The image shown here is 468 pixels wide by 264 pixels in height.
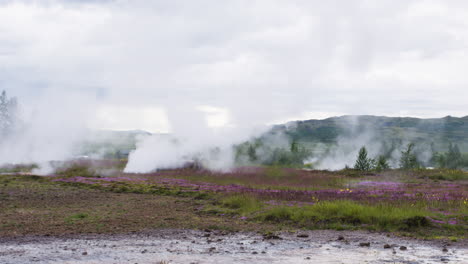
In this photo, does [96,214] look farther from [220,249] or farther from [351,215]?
[351,215]

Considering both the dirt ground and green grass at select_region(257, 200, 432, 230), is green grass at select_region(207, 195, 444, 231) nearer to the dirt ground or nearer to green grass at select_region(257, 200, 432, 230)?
green grass at select_region(257, 200, 432, 230)

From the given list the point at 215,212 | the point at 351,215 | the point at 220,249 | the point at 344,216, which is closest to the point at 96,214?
the point at 215,212

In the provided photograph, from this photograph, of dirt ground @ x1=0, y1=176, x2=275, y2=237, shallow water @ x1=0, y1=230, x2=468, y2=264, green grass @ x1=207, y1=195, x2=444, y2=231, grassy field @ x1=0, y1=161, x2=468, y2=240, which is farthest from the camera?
green grass @ x1=207, y1=195, x2=444, y2=231

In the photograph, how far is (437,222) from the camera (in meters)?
21.2

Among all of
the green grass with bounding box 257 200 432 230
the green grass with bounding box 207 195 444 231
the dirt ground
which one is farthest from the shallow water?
the green grass with bounding box 257 200 432 230

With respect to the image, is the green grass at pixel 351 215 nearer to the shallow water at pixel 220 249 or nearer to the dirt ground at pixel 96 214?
the dirt ground at pixel 96 214

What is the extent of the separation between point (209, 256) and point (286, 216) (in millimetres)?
9132

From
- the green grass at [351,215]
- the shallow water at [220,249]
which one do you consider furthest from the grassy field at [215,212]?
the shallow water at [220,249]

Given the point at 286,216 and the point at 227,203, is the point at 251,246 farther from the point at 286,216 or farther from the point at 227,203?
the point at 227,203

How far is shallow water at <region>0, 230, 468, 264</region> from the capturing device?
14.7m

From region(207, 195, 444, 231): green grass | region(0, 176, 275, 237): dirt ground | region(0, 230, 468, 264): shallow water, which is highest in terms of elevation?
region(207, 195, 444, 231): green grass

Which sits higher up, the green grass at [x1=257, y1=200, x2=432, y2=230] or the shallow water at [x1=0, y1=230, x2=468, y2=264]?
the green grass at [x1=257, y1=200, x2=432, y2=230]

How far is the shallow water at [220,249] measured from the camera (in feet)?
48.2

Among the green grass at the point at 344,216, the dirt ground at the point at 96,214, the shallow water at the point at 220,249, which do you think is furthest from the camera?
the green grass at the point at 344,216
